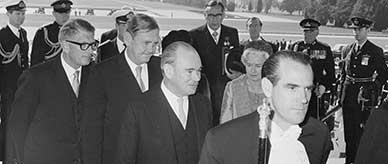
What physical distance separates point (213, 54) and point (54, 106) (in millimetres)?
2537

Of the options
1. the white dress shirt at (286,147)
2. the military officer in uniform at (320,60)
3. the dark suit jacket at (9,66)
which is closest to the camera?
the white dress shirt at (286,147)

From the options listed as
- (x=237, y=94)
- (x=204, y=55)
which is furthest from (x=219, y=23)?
(x=237, y=94)

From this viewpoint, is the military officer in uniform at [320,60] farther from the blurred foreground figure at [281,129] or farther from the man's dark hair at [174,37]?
the blurred foreground figure at [281,129]

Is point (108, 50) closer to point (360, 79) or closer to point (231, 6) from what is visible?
point (360, 79)

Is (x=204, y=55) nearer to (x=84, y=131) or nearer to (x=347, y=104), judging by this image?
(x=347, y=104)

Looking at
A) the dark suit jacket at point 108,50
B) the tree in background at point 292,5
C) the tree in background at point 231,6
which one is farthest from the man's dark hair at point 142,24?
the tree in background at point 292,5

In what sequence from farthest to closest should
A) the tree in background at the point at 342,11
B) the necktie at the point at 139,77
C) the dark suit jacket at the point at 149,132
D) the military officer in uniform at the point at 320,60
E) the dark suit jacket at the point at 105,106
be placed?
the tree in background at the point at 342,11
the military officer in uniform at the point at 320,60
the necktie at the point at 139,77
the dark suit jacket at the point at 105,106
the dark suit jacket at the point at 149,132

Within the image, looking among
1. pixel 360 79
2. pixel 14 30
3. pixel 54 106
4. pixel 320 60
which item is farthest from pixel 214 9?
pixel 54 106

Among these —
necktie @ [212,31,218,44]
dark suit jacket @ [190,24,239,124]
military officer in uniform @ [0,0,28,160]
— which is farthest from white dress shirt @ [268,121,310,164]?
military officer in uniform @ [0,0,28,160]

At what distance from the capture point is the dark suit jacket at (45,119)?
2.65m

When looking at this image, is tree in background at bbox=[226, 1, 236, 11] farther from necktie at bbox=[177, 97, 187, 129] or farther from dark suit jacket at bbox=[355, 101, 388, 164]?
necktie at bbox=[177, 97, 187, 129]

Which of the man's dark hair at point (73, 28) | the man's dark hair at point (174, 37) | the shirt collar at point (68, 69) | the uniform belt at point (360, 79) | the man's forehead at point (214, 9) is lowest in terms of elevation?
the uniform belt at point (360, 79)

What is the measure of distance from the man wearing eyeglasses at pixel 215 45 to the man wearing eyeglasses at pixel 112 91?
7.36 feet

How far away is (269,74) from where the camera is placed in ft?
5.60
